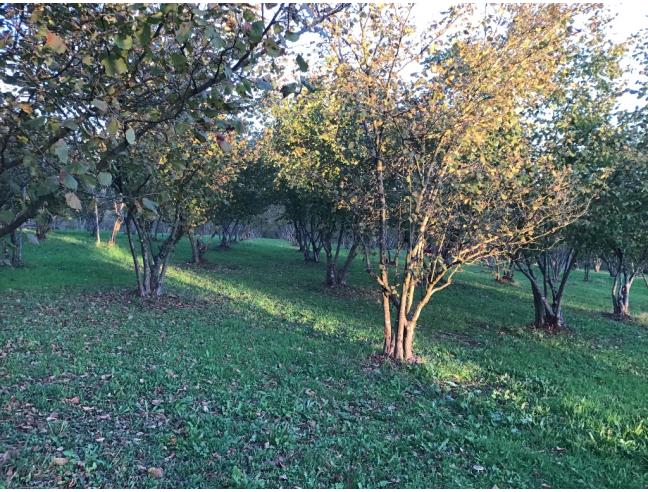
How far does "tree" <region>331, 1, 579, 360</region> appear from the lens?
6.51 metres

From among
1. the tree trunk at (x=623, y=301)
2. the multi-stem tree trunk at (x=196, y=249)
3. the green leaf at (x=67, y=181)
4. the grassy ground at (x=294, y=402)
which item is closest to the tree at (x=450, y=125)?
the grassy ground at (x=294, y=402)

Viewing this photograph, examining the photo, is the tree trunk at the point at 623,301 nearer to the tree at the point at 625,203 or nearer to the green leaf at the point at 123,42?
the tree at the point at 625,203

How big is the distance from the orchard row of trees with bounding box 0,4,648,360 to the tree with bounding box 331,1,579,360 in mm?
33

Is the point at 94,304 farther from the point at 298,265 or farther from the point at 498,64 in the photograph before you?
the point at 298,265

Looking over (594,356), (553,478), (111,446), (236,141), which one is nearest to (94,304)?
(236,141)

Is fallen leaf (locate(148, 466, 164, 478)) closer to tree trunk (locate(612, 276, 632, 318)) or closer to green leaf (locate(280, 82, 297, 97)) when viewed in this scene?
green leaf (locate(280, 82, 297, 97))

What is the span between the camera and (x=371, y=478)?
409 centimetres

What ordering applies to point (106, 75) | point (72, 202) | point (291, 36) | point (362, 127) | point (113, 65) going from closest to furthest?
point (72, 202)
point (113, 65)
point (291, 36)
point (106, 75)
point (362, 127)

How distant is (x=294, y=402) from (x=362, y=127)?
4.74 metres

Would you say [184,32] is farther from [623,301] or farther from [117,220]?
[117,220]

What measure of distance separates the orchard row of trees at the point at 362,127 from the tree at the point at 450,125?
0.03 m

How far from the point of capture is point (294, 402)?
569 cm

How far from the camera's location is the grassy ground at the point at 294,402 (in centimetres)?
419

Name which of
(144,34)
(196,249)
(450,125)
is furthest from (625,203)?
(196,249)
